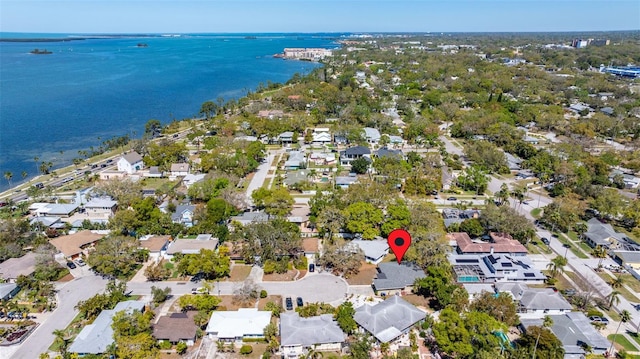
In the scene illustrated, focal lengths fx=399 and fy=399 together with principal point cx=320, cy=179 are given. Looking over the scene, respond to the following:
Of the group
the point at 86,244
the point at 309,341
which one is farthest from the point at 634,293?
the point at 86,244

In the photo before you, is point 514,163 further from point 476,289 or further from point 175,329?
point 175,329

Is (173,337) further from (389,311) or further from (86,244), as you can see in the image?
(86,244)

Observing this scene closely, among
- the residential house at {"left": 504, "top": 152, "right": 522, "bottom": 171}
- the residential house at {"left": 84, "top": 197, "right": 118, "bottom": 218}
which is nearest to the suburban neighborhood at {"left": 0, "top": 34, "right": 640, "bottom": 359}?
the residential house at {"left": 84, "top": 197, "right": 118, "bottom": 218}

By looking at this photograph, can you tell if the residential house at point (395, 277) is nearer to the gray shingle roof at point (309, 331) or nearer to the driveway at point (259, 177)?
the gray shingle roof at point (309, 331)

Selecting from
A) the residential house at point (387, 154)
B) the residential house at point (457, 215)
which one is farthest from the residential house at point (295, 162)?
the residential house at point (457, 215)

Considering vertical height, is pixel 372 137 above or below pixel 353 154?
above

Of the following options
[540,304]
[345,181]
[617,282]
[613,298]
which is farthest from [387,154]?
[613,298]
